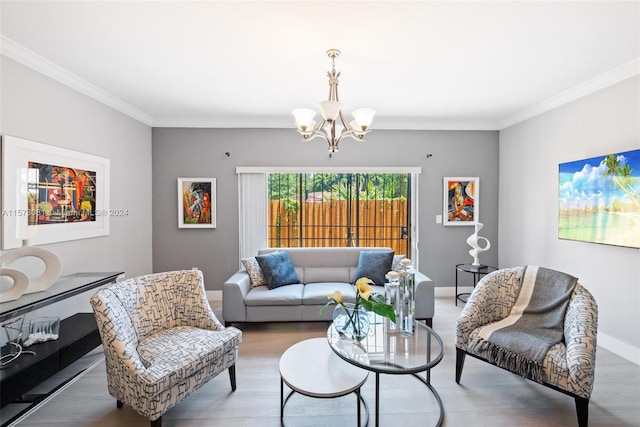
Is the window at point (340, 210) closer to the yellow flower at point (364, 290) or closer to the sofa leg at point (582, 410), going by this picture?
the yellow flower at point (364, 290)

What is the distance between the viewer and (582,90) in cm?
297

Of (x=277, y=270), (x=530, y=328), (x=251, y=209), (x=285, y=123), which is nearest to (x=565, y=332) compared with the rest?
(x=530, y=328)

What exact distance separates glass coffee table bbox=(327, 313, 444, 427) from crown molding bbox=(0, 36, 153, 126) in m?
3.17

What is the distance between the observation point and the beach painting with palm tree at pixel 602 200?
2508 mm

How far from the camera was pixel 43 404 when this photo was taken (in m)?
2.07

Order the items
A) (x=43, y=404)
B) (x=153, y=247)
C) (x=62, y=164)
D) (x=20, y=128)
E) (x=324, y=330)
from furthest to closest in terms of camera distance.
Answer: (x=153, y=247), (x=324, y=330), (x=62, y=164), (x=20, y=128), (x=43, y=404)

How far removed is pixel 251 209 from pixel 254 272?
1045 mm

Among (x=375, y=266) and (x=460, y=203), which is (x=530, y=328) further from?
(x=460, y=203)

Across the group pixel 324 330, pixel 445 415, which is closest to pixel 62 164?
pixel 324 330

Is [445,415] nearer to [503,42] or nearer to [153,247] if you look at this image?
[503,42]

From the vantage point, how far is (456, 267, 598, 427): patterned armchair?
1.75m

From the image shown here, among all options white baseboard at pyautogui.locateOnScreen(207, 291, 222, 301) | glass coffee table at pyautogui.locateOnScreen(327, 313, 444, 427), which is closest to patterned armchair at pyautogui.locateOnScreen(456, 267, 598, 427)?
glass coffee table at pyautogui.locateOnScreen(327, 313, 444, 427)

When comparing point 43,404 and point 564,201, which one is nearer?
point 43,404

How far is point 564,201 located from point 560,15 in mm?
2041
